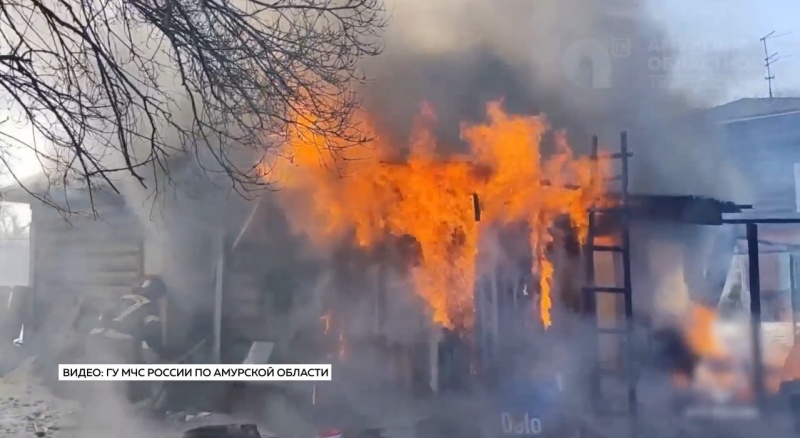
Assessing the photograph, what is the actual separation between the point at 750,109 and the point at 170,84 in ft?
11.5

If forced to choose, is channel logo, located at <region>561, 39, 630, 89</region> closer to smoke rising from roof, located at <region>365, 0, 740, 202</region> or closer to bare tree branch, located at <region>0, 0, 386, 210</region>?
smoke rising from roof, located at <region>365, 0, 740, 202</region>

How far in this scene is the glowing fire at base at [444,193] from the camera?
14.6ft

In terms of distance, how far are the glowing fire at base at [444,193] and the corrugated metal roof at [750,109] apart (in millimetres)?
807

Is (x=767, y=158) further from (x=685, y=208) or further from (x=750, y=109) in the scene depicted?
(x=685, y=208)

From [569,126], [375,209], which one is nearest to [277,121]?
[375,209]

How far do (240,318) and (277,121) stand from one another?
118 cm

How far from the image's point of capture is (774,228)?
178 inches

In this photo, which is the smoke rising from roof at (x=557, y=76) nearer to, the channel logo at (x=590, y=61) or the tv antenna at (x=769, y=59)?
the channel logo at (x=590, y=61)

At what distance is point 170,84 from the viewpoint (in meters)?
4.47

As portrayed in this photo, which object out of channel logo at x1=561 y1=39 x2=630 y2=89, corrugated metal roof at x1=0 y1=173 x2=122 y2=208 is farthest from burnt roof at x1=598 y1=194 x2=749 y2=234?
corrugated metal roof at x1=0 y1=173 x2=122 y2=208

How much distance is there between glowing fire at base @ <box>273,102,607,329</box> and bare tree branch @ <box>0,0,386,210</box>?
0.70ft

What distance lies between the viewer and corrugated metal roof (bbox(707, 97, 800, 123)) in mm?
4590

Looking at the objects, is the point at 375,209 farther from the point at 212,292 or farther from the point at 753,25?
the point at 753,25

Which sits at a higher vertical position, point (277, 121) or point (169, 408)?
A: point (277, 121)
